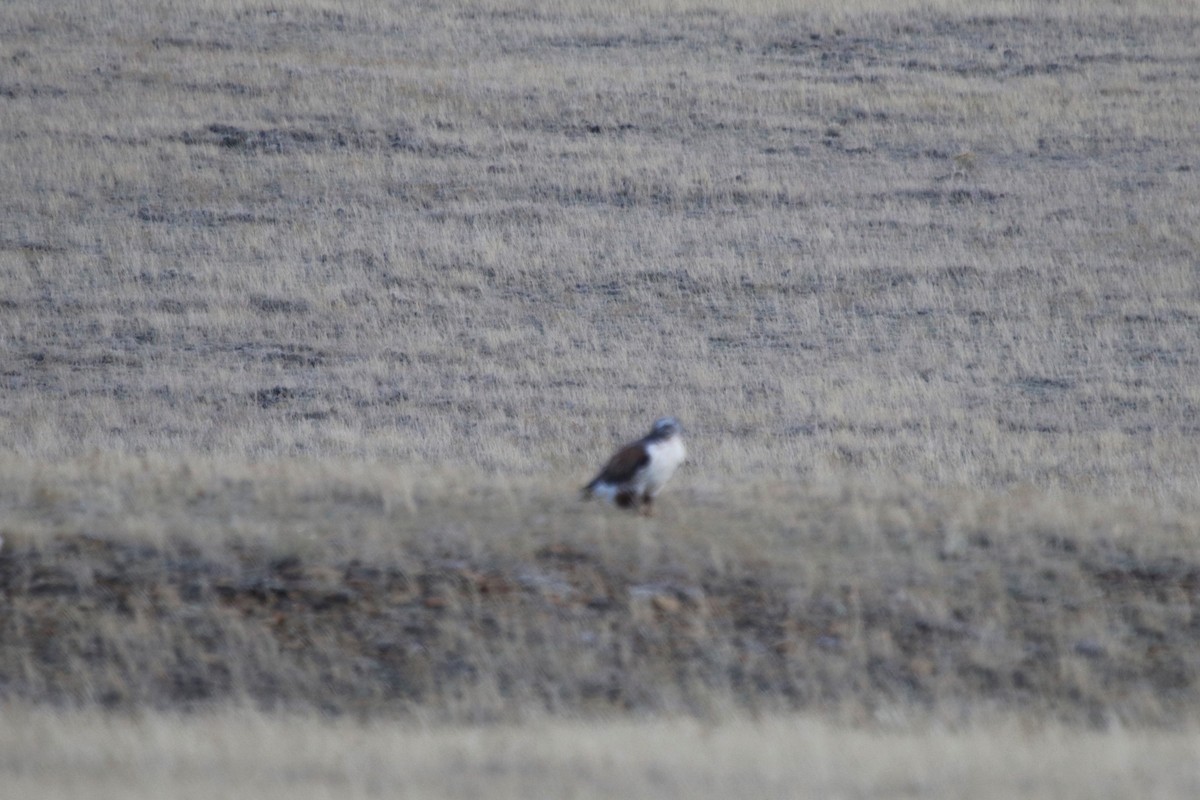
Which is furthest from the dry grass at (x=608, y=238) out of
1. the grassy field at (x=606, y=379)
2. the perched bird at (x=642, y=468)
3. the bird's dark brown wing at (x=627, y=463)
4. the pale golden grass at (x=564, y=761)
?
the pale golden grass at (x=564, y=761)

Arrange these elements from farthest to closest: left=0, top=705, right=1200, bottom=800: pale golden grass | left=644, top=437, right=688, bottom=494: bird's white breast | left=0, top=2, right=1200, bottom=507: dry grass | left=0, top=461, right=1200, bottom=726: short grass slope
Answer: left=0, top=2, right=1200, bottom=507: dry grass
left=644, top=437, right=688, bottom=494: bird's white breast
left=0, top=461, right=1200, bottom=726: short grass slope
left=0, top=705, right=1200, bottom=800: pale golden grass

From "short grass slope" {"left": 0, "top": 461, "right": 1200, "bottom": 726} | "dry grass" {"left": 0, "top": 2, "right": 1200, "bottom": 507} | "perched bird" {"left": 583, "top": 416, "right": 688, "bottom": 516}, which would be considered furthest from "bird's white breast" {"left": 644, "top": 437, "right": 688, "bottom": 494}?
"dry grass" {"left": 0, "top": 2, "right": 1200, "bottom": 507}

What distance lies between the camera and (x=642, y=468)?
35.1 feet

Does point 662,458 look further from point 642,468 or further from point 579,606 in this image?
point 579,606

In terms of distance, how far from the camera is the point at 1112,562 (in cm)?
1089

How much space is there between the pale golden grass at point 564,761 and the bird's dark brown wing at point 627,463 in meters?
2.77

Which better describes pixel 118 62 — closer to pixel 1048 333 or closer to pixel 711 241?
pixel 711 241

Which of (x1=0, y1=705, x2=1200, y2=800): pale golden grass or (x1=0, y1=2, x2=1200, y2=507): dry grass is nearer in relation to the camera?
(x1=0, y1=705, x2=1200, y2=800): pale golden grass

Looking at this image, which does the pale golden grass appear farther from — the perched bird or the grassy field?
the perched bird

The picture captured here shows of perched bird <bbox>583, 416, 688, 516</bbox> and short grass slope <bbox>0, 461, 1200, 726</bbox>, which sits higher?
perched bird <bbox>583, 416, 688, 516</bbox>

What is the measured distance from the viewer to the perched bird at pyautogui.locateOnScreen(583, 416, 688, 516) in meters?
10.6

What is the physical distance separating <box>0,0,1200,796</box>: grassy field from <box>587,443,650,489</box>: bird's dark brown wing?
37 centimetres

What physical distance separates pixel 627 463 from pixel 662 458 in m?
0.28

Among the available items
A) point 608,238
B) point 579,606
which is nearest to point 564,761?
point 579,606
